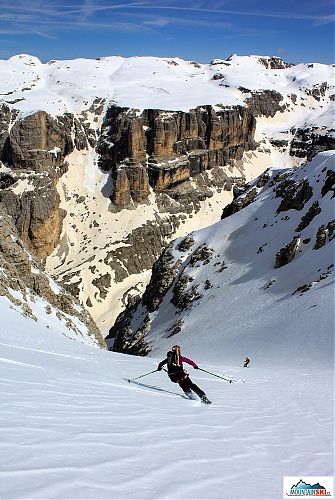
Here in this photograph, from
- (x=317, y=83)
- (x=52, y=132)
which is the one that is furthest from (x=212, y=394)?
(x=317, y=83)

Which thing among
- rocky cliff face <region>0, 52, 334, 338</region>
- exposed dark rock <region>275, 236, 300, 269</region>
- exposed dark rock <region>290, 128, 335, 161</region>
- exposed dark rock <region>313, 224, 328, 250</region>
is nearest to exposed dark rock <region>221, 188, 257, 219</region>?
rocky cliff face <region>0, 52, 334, 338</region>

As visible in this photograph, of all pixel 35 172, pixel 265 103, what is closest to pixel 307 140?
pixel 265 103

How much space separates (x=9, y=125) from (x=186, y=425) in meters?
110

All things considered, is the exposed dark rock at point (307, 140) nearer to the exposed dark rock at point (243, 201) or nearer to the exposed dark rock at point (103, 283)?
the exposed dark rock at point (243, 201)

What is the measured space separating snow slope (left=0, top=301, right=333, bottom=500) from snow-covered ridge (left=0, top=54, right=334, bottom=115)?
111m

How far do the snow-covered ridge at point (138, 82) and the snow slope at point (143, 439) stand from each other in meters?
111

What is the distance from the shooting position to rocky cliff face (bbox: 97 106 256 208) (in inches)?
4328

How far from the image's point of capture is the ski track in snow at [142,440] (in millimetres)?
4258

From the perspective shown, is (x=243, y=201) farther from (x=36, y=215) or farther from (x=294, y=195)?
(x=36, y=215)

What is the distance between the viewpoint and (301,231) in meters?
46.3

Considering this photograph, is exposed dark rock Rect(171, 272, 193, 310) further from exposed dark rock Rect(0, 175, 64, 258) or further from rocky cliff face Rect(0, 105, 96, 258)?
rocky cliff face Rect(0, 105, 96, 258)

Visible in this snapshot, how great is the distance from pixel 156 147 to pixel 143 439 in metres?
111

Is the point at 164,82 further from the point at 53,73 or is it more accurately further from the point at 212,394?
the point at 212,394

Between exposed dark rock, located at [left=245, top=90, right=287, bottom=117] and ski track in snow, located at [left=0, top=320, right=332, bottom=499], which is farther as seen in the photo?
exposed dark rock, located at [left=245, top=90, right=287, bottom=117]
